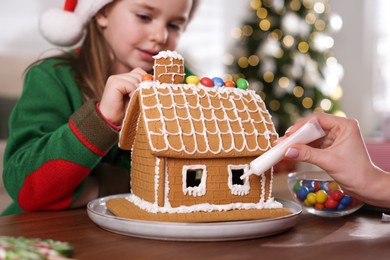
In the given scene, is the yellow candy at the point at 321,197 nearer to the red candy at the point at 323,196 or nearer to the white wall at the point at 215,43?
the red candy at the point at 323,196

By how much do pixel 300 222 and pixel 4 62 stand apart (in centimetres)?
249

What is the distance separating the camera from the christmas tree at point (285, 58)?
405 cm

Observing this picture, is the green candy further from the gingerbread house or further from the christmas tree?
the christmas tree

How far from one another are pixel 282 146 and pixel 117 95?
373 mm

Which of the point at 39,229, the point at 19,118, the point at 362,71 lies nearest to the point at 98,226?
the point at 39,229

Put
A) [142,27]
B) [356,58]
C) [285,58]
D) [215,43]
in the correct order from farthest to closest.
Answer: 1. [356,58]
2. [215,43]
3. [285,58]
4. [142,27]

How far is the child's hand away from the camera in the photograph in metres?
1.03

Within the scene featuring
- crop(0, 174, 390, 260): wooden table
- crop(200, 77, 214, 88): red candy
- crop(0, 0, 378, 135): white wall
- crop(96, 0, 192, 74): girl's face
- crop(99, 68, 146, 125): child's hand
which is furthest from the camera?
crop(0, 0, 378, 135): white wall

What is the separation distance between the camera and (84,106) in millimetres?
1021

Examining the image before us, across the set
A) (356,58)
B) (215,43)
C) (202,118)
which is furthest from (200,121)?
(356,58)

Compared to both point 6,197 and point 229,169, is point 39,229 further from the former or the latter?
point 6,197

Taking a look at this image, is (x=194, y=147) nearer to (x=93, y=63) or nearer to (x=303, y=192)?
(x=303, y=192)

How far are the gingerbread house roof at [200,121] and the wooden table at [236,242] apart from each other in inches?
5.8

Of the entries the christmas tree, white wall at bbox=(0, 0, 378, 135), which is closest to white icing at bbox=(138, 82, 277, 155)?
white wall at bbox=(0, 0, 378, 135)
